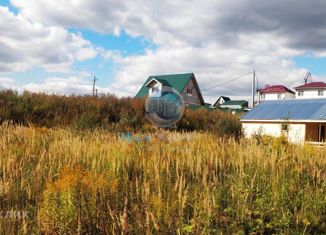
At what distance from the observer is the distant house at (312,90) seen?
61.8 meters

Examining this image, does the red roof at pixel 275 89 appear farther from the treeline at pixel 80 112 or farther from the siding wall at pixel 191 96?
the treeline at pixel 80 112

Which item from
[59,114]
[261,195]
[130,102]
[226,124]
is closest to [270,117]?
[226,124]

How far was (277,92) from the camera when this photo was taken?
72312 millimetres

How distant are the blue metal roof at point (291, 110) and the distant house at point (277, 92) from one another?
4240cm

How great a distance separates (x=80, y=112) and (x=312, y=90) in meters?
56.8

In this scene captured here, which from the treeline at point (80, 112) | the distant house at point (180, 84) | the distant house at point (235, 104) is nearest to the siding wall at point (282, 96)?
the distant house at point (235, 104)

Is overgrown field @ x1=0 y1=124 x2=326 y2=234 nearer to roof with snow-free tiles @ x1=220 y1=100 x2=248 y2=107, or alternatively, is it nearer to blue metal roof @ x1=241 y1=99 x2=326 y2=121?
blue metal roof @ x1=241 y1=99 x2=326 y2=121

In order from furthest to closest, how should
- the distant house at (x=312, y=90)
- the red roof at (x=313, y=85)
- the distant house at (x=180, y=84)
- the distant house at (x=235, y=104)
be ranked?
the distant house at (x=235, y=104) → the distant house at (x=312, y=90) → the red roof at (x=313, y=85) → the distant house at (x=180, y=84)

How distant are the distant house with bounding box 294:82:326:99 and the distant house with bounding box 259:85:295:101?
177 inches

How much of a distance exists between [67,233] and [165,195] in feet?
3.26

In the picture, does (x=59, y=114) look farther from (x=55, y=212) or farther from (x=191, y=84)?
(x=191, y=84)

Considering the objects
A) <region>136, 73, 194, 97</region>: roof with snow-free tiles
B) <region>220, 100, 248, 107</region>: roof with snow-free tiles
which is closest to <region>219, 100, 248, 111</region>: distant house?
<region>220, 100, 248, 107</region>: roof with snow-free tiles

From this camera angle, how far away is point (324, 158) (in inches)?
244

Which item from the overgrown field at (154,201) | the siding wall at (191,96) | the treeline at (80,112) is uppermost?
the siding wall at (191,96)
